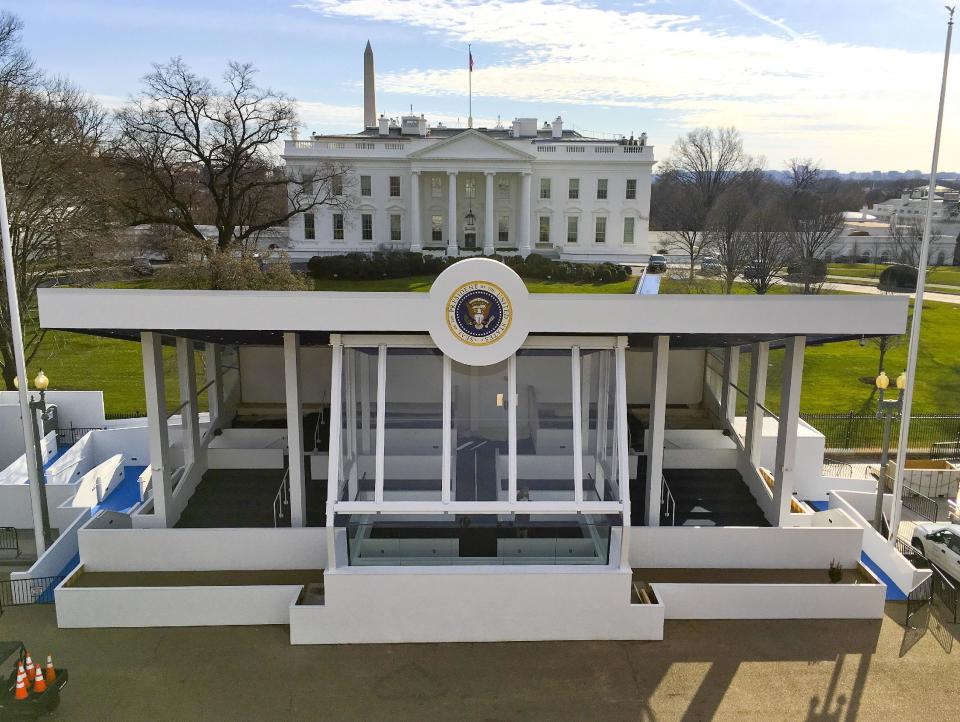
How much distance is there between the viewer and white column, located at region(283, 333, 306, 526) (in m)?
13.0

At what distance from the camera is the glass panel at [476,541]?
11.7 meters

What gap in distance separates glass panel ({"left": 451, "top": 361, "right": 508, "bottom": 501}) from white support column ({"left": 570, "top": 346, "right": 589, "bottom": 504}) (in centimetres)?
122

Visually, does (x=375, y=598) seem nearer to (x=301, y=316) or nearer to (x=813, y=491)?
(x=301, y=316)

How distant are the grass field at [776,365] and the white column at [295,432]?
18926mm

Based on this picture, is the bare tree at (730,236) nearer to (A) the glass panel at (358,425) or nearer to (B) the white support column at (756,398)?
(B) the white support column at (756,398)

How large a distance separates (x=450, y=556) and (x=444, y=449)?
1.84 metres

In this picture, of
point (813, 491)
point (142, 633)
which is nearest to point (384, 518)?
point (142, 633)

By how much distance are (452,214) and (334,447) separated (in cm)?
4461

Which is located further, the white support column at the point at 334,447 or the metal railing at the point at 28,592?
the metal railing at the point at 28,592

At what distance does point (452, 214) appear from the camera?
179 ft

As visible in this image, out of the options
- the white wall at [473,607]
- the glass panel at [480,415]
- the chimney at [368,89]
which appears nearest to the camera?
the white wall at [473,607]

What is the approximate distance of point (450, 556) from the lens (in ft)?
38.5

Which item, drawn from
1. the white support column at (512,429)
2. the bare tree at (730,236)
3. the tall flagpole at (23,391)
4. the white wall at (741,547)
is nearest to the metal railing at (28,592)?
the tall flagpole at (23,391)

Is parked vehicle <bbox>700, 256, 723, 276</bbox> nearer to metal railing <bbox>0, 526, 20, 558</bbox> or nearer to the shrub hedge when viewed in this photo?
the shrub hedge
